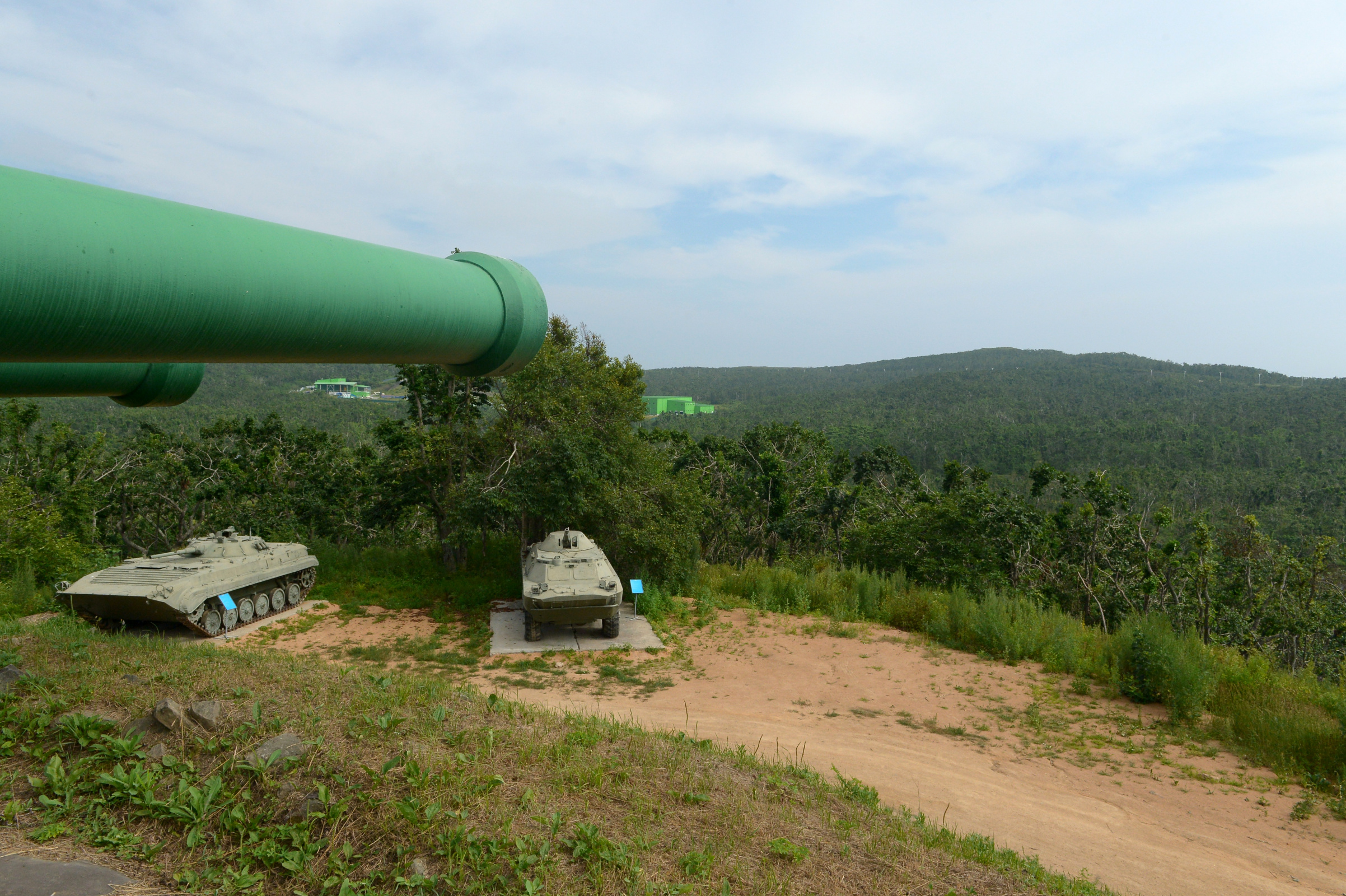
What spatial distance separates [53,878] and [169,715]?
123cm

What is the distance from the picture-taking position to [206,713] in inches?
163

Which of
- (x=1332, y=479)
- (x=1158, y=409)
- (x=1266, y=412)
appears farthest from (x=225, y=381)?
(x=1266, y=412)

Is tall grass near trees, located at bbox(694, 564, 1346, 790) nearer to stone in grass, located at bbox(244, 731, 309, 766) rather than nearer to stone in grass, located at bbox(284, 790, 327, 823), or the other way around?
stone in grass, located at bbox(284, 790, 327, 823)

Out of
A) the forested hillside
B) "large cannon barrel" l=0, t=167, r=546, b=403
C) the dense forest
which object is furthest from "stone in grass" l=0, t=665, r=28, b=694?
the forested hillside

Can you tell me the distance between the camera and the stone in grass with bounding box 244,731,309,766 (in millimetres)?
3783

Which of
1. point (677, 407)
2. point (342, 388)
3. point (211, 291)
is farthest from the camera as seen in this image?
point (677, 407)

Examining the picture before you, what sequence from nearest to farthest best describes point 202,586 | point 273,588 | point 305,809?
point 305,809 → point 202,586 → point 273,588

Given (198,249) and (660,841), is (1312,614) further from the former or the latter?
(198,249)

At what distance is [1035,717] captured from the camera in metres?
7.84

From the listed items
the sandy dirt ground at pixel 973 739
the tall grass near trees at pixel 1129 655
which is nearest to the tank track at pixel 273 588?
the sandy dirt ground at pixel 973 739

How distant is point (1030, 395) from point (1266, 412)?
23436mm

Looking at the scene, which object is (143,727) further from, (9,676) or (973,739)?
(973,739)

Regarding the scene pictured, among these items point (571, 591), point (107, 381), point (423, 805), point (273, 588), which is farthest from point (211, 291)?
point (273, 588)

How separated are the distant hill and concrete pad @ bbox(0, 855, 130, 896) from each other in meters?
13.3
